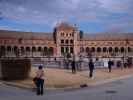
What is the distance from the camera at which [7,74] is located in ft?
91.9

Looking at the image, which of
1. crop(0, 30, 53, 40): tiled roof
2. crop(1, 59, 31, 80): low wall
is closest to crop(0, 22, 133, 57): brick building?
crop(0, 30, 53, 40): tiled roof

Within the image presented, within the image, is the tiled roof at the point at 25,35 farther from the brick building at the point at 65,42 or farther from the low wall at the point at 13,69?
the low wall at the point at 13,69

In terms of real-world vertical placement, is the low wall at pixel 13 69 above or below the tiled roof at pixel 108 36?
below

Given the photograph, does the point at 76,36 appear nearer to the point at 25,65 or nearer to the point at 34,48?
the point at 34,48

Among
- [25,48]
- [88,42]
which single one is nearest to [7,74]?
[25,48]

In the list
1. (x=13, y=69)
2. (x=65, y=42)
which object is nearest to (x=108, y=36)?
(x=65, y=42)

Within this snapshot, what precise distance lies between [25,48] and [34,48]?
183 inches

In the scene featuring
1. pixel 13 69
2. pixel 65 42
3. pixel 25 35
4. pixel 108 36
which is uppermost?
pixel 25 35

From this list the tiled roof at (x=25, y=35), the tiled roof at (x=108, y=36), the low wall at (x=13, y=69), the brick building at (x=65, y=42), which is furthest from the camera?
the tiled roof at (x=108, y=36)

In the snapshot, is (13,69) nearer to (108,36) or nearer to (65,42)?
(65,42)

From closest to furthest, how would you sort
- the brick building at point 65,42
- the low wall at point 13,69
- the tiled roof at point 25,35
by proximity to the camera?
the low wall at point 13,69
the brick building at point 65,42
the tiled roof at point 25,35

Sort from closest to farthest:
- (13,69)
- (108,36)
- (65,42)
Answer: (13,69)
(65,42)
(108,36)

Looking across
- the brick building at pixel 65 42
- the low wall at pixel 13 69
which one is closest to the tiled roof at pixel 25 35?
the brick building at pixel 65 42

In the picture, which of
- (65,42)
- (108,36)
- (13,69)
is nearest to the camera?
(13,69)
